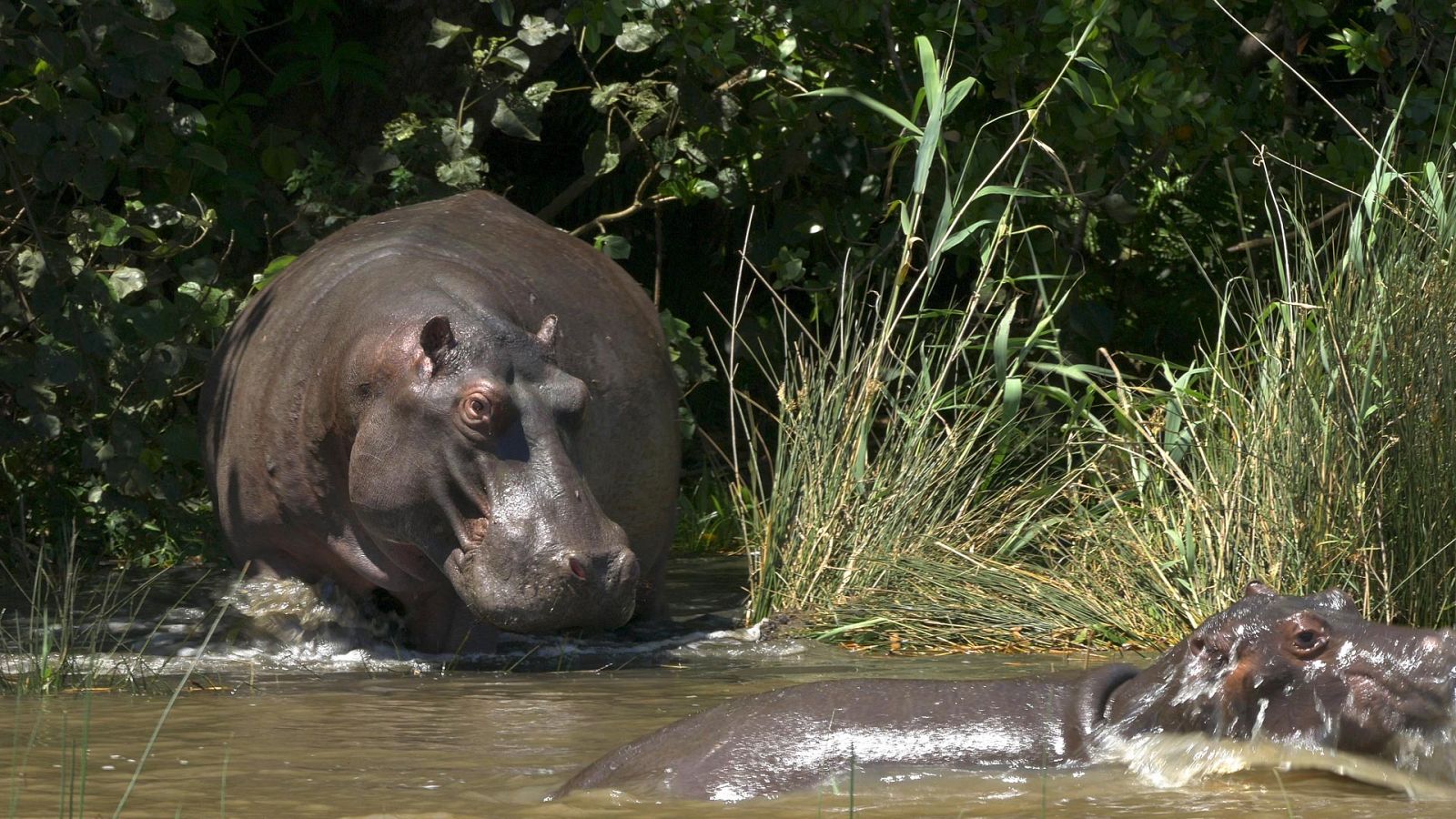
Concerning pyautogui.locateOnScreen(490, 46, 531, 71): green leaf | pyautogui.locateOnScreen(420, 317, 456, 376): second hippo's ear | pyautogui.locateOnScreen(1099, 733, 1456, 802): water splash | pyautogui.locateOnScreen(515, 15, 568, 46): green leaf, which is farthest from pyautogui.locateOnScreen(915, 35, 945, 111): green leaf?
pyautogui.locateOnScreen(1099, 733, 1456, 802): water splash

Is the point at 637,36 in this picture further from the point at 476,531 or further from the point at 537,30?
the point at 476,531

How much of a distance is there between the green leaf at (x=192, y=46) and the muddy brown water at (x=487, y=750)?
1807 mm

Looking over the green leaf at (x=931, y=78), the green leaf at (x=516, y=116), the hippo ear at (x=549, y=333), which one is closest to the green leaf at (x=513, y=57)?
the green leaf at (x=516, y=116)

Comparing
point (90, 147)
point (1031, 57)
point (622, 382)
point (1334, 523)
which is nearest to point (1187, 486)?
point (1334, 523)

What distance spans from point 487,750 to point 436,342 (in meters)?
1.56

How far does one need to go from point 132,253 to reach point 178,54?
87cm

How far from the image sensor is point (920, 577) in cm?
574

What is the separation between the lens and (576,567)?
16.2 feet

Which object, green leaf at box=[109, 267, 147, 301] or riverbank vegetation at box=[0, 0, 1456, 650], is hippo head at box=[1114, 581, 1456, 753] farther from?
green leaf at box=[109, 267, 147, 301]

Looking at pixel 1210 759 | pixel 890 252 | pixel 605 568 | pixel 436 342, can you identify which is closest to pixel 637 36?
pixel 890 252

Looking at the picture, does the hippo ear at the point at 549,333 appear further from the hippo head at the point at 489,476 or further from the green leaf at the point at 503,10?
the green leaf at the point at 503,10

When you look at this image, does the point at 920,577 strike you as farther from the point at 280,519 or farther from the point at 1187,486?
the point at 280,519

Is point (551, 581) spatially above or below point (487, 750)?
above

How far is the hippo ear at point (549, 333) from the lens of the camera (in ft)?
17.6
